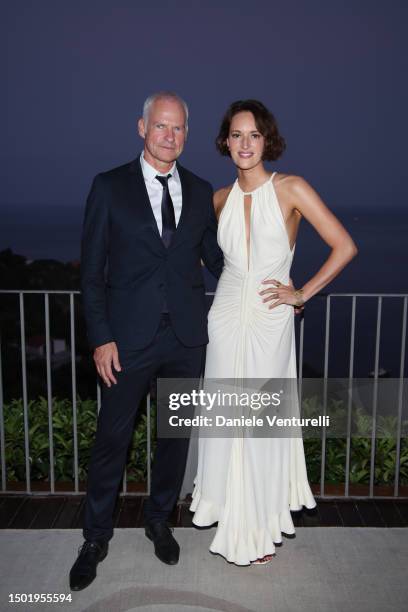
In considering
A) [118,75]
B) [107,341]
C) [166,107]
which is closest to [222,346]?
[107,341]

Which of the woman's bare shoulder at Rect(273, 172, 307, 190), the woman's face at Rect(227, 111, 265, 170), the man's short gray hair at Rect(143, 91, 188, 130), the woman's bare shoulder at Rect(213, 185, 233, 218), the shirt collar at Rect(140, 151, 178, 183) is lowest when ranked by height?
the woman's bare shoulder at Rect(213, 185, 233, 218)

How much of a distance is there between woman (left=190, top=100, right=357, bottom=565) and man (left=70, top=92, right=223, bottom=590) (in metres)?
0.12

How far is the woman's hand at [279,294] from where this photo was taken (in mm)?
2463

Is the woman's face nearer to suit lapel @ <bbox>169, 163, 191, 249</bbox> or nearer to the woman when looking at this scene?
the woman

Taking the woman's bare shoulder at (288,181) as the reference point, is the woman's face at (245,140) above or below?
above

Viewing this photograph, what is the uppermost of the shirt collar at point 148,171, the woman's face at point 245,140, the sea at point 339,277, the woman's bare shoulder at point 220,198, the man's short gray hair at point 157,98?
the man's short gray hair at point 157,98

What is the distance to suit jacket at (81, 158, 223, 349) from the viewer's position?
237 cm

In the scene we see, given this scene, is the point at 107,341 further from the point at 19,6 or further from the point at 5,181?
the point at 5,181

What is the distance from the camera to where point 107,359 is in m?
2.43

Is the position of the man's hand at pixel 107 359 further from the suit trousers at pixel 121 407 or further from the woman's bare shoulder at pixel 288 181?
the woman's bare shoulder at pixel 288 181

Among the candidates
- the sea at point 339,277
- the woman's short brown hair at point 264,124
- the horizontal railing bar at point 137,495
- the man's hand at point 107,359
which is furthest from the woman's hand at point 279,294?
the sea at point 339,277

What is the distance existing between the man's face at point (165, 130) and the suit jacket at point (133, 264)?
116 millimetres

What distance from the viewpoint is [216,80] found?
780 inches

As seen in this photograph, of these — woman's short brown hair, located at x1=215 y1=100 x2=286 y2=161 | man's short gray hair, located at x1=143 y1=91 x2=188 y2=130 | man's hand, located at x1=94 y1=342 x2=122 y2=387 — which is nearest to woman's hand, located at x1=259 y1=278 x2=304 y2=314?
woman's short brown hair, located at x1=215 y1=100 x2=286 y2=161
